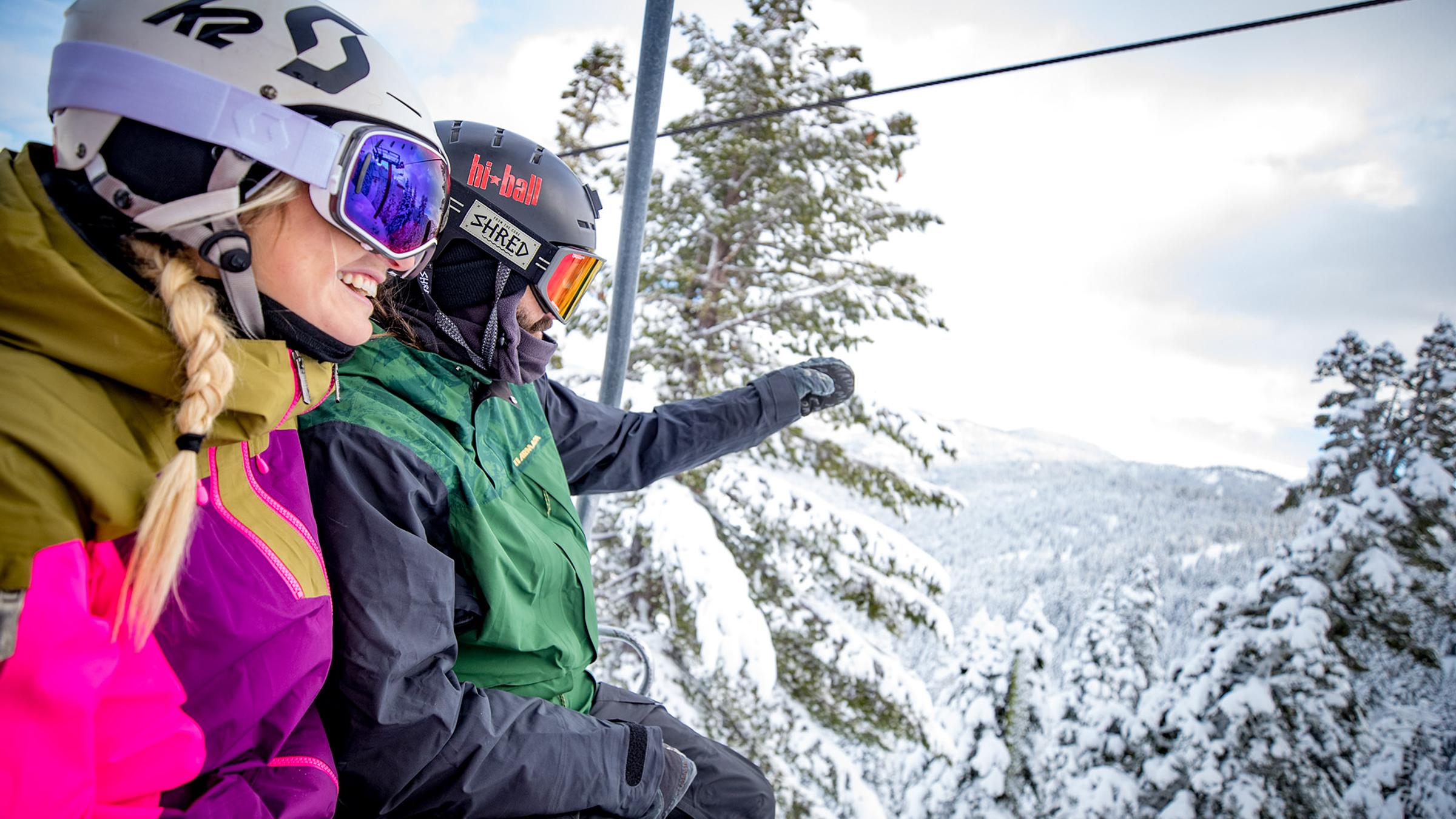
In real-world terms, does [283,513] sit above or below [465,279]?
below

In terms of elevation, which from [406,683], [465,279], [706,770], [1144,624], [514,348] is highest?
[465,279]

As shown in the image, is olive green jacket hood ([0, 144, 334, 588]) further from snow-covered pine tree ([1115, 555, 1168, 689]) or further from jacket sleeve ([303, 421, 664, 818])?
snow-covered pine tree ([1115, 555, 1168, 689])

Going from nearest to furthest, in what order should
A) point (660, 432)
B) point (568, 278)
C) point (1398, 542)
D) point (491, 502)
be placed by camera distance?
point (491, 502) < point (568, 278) < point (660, 432) < point (1398, 542)

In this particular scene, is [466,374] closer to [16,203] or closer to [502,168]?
[502,168]

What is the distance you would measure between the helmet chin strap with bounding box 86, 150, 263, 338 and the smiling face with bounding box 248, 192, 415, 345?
0.04 meters

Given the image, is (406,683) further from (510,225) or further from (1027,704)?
(1027,704)

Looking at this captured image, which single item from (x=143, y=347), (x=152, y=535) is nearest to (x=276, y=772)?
(x=152, y=535)

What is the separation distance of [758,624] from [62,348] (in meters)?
5.15

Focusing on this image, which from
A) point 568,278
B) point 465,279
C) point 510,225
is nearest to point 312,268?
point 465,279

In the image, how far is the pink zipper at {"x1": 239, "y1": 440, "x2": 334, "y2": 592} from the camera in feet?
4.16

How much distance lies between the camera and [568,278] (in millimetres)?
2426

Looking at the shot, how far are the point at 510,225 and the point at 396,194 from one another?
0.83 m

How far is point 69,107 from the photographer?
3.70ft

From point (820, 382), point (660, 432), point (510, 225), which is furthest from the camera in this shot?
point (820, 382)
